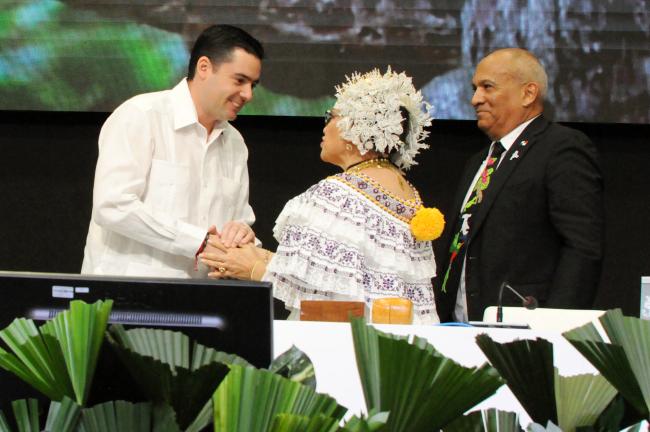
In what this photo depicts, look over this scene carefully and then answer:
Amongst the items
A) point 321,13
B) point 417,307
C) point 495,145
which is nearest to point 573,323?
point 417,307

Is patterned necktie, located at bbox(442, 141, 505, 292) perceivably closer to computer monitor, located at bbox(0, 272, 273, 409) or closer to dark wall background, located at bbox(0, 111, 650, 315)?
Answer: dark wall background, located at bbox(0, 111, 650, 315)

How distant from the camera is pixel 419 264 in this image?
2762 millimetres

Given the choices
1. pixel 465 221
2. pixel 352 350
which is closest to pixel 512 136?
pixel 465 221

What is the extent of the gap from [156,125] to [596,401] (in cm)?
231

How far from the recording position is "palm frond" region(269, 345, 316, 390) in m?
0.67

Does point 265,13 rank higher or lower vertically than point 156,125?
higher

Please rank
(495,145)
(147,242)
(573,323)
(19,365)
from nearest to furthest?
(19,365), (573,323), (147,242), (495,145)

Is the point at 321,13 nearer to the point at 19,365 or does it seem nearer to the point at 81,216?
the point at 81,216

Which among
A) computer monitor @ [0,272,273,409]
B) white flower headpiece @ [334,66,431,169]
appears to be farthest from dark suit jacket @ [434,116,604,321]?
computer monitor @ [0,272,273,409]

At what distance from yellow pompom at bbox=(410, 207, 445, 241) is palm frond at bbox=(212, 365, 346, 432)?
2049mm

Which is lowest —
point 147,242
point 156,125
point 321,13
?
point 147,242

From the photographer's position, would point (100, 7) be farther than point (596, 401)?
Yes

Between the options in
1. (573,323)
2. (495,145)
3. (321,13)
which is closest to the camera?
(573,323)

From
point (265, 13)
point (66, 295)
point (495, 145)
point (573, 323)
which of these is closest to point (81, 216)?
point (265, 13)
